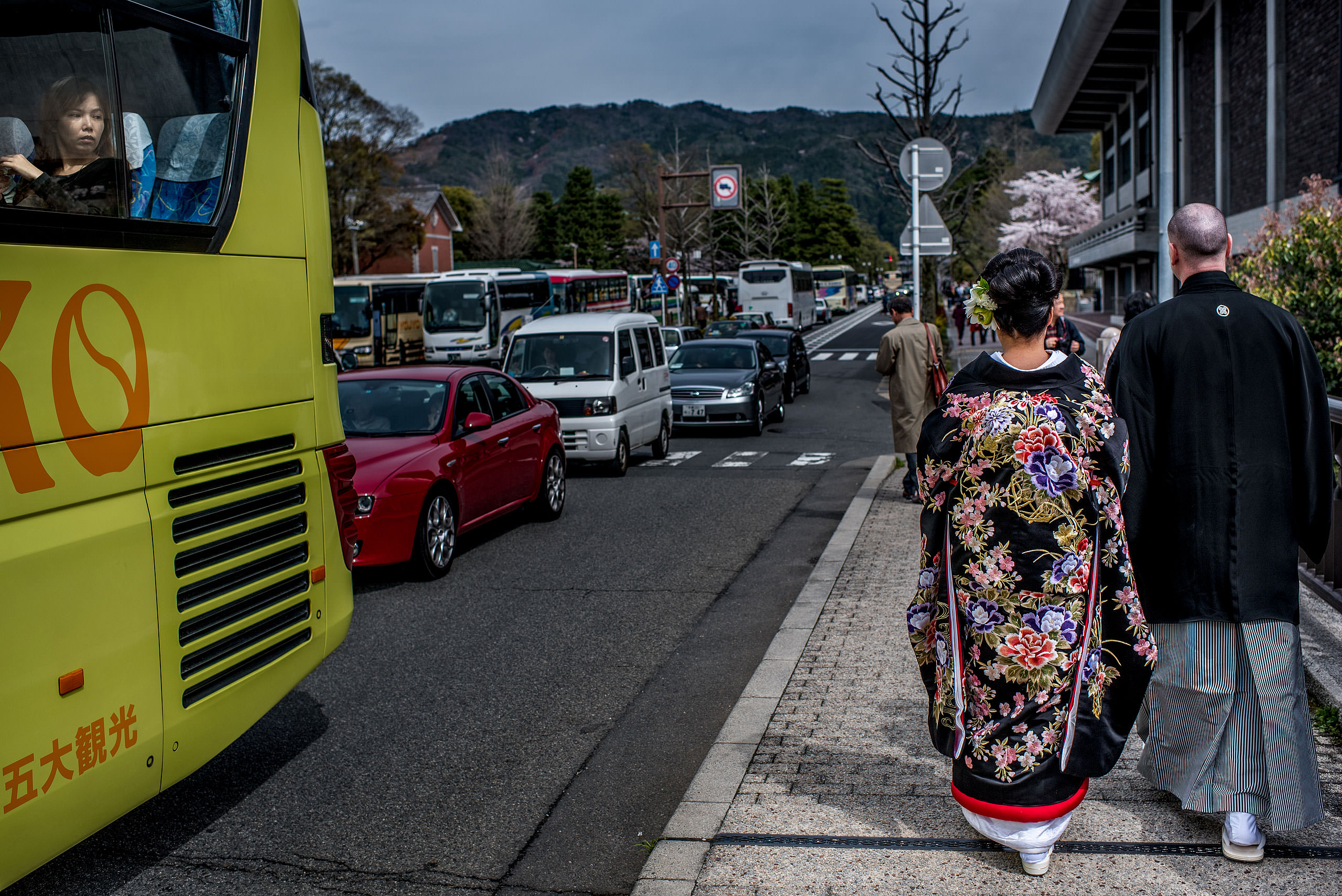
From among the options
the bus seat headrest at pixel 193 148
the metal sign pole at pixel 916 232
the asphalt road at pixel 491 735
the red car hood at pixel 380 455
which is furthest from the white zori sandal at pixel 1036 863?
the metal sign pole at pixel 916 232

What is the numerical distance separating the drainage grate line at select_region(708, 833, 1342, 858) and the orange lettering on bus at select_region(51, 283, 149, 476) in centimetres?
212

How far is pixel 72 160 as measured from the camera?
125 inches

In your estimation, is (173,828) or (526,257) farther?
(526,257)

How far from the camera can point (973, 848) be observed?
3662mm

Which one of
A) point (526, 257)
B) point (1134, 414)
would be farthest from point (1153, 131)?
point (526, 257)

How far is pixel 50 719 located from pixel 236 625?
3.01 ft

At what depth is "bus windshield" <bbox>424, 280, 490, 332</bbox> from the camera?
34.8 metres

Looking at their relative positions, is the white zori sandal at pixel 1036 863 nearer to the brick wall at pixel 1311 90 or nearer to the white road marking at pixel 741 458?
the white road marking at pixel 741 458

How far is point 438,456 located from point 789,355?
667 inches

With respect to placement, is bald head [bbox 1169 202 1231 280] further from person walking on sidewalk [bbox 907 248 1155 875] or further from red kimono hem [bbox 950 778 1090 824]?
red kimono hem [bbox 950 778 1090 824]

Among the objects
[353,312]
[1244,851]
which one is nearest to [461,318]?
[353,312]

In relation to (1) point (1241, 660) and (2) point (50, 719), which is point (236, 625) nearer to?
(2) point (50, 719)

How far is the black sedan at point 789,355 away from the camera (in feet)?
79.9

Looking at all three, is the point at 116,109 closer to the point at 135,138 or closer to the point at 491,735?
the point at 135,138
